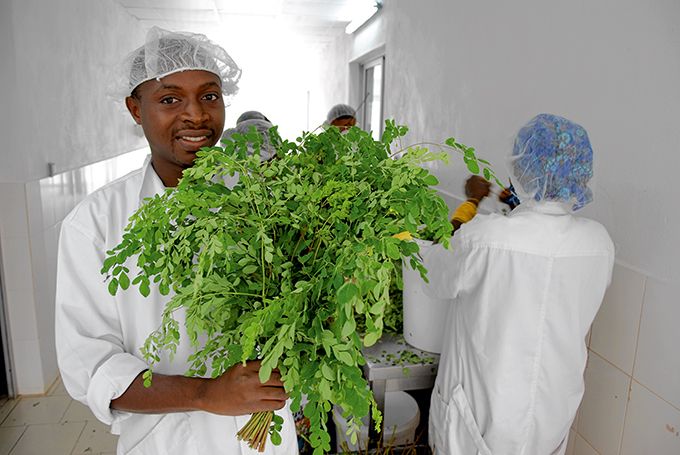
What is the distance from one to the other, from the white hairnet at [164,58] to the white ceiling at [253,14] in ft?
10.7

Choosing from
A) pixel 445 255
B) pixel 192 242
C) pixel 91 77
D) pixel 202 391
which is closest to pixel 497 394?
pixel 445 255

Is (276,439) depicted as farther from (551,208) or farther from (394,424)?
(394,424)

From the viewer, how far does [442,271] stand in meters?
1.41

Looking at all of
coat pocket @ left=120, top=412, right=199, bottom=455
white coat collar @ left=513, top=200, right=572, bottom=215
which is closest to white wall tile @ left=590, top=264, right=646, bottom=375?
white coat collar @ left=513, top=200, right=572, bottom=215

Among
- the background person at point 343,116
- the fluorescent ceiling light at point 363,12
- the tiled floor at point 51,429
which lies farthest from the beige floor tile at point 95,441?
the fluorescent ceiling light at point 363,12

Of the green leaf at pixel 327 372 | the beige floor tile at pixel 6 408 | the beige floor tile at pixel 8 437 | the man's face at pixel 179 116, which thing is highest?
the man's face at pixel 179 116

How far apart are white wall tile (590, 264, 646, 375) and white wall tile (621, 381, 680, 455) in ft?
0.27

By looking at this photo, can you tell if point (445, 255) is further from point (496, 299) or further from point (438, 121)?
point (438, 121)

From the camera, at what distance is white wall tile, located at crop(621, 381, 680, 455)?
1199 millimetres

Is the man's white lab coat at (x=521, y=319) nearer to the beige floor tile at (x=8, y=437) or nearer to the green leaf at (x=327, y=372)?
the green leaf at (x=327, y=372)

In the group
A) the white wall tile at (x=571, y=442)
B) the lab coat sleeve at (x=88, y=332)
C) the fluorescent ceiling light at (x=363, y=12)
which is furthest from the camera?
the fluorescent ceiling light at (x=363, y=12)

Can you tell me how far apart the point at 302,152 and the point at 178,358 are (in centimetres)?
54

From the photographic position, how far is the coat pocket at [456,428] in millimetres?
1413

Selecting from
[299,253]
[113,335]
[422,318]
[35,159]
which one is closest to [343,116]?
Result: [35,159]
